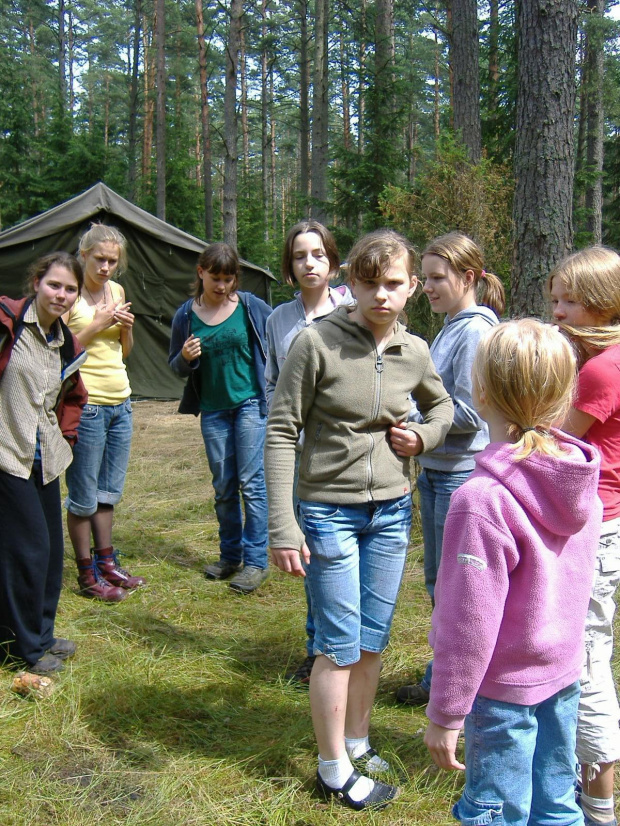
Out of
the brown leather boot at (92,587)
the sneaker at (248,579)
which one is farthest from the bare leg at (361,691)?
the brown leather boot at (92,587)

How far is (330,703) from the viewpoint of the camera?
208 centimetres

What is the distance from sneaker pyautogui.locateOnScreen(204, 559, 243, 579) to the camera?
419 centimetres

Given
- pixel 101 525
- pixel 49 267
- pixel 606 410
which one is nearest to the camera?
pixel 606 410

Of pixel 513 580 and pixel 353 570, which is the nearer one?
pixel 513 580

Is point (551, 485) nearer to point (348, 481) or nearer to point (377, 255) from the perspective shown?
point (348, 481)

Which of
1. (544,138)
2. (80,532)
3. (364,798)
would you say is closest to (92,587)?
(80,532)

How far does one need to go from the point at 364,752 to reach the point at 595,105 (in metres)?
21.0

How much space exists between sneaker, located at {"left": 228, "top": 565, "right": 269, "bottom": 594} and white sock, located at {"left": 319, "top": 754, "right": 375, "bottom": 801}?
6.10 feet

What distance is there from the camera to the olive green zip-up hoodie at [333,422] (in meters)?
2.12

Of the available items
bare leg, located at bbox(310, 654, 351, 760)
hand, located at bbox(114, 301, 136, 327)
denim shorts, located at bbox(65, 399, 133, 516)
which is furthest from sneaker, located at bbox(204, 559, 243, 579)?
bare leg, located at bbox(310, 654, 351, 760)

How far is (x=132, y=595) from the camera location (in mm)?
3910

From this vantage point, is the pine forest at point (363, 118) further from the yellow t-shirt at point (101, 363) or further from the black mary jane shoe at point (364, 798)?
the black mary jane shoe at point (364, 798)

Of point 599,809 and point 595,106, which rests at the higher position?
point 595,106

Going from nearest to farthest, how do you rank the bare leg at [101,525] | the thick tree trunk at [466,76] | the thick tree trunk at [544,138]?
the bare leg at [101,525], the thick tree trunk at [544,138], the thick tree trunk at [466,76]
